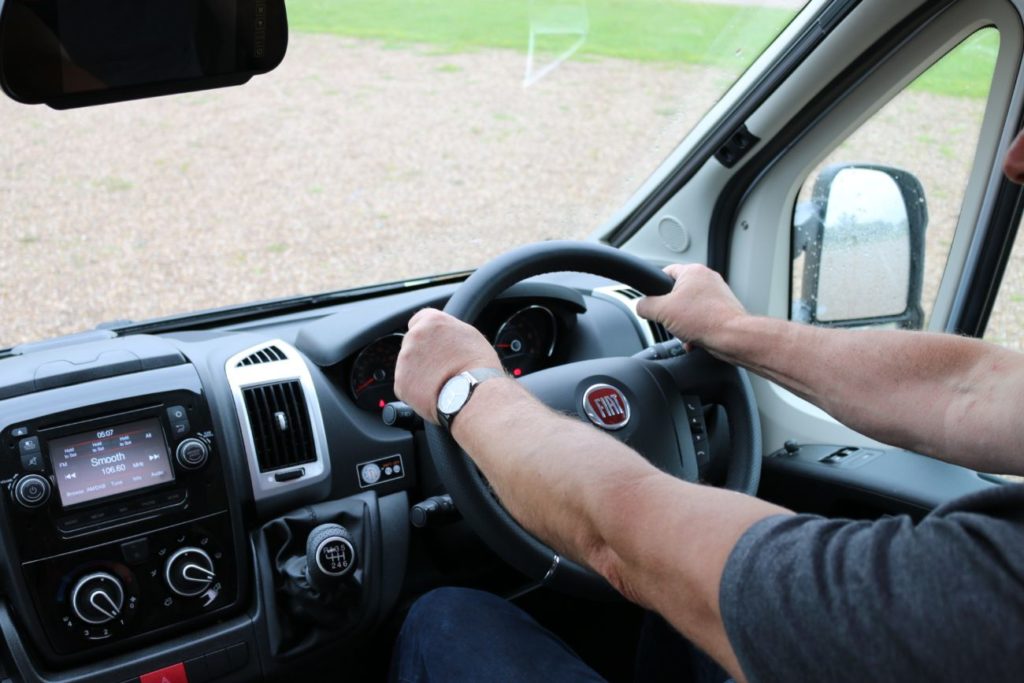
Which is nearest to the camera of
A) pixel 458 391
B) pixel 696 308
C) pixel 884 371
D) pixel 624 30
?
pixel 458 391

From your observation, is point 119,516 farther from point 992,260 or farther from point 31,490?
point 992,260

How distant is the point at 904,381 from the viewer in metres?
2.17

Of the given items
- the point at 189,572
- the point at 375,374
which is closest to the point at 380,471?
the point at 375,374

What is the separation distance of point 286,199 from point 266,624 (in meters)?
1.35

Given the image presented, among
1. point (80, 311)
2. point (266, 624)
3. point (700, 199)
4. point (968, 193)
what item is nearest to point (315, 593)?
point (266, 624)

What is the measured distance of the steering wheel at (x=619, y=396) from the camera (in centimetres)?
189

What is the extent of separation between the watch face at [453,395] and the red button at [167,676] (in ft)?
3.47

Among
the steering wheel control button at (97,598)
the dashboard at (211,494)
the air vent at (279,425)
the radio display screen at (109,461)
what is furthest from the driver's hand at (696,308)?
the steering wheel control button at (97,598)

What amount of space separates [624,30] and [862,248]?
3.61ft

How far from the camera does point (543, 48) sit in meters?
3.07

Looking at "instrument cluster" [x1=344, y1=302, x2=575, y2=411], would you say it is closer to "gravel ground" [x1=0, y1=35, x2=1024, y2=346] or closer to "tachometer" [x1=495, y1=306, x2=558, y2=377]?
"tachometer" [x1=495, y1=306, x2=558, y2=377]

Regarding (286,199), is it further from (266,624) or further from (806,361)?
(806,361)

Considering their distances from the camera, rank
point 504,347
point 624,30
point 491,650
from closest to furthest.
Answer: point 491,650, point 504,347, point 624,30

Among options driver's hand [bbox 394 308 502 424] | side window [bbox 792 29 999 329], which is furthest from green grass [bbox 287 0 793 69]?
driver's hand [bbox 394 308 502 424]
